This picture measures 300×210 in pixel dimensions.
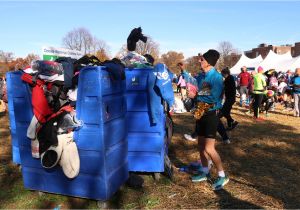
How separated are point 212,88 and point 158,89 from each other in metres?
0.75

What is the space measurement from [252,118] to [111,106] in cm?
889

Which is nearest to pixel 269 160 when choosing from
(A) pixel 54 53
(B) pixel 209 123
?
(B) pixel 209 123

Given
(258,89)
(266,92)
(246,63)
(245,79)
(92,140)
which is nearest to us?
(92,140)

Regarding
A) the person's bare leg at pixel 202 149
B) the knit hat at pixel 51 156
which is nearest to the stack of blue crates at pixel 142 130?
the person's bare leg at pixel 202 149

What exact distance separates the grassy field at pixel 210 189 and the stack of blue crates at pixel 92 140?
21 cm

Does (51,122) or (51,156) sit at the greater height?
(51,122)

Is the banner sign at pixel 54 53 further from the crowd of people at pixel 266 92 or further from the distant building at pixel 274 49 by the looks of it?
the distant building at pixel 274 49

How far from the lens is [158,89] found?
457 cm

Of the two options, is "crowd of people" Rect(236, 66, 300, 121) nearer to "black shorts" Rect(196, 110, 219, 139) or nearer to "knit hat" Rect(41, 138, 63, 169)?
"black shorts" Rect(196, 110, 219, 139)

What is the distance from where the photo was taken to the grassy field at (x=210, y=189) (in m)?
4.22

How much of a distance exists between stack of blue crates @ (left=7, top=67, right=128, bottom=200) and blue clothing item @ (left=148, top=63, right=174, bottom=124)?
0.42m

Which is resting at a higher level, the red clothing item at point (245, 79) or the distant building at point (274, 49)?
the distant building at point (274, 49)

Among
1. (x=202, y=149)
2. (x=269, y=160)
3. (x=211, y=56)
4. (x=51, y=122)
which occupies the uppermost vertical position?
(x=211, y=56)

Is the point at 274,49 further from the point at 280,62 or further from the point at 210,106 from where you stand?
the point at 210,106
